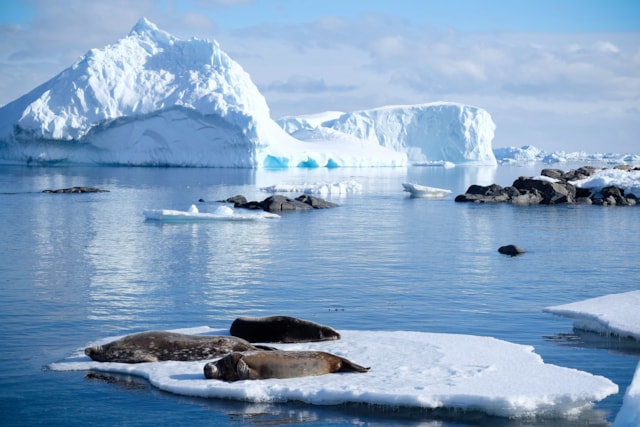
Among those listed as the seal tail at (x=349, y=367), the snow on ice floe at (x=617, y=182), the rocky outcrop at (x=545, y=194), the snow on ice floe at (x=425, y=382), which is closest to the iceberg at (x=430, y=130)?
the snow on ice floe at (x=617, y=182)

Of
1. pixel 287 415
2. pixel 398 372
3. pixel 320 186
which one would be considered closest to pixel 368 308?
pixel 398 372

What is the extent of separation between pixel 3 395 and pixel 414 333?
422cm

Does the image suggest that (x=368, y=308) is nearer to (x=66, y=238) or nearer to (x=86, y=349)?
(x=86, y=349)

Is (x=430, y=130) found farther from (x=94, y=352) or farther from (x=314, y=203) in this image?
(x=94, y=352)

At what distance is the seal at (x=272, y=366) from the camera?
23.0ft

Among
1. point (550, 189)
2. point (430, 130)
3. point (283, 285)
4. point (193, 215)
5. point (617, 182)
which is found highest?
point (430, 130)

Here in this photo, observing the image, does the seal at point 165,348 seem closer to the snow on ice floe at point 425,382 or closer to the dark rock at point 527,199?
the snow on ice floe at point 425,382

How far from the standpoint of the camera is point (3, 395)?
6.83 metres

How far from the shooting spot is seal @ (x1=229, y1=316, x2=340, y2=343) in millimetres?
8484

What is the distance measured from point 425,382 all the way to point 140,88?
53999 mm

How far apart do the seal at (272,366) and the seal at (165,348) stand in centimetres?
63

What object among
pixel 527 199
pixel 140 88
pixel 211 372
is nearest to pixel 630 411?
pixel 211 372

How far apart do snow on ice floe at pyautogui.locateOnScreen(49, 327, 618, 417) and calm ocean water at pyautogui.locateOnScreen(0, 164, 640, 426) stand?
11 centimetres

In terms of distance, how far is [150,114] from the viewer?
57.6m
